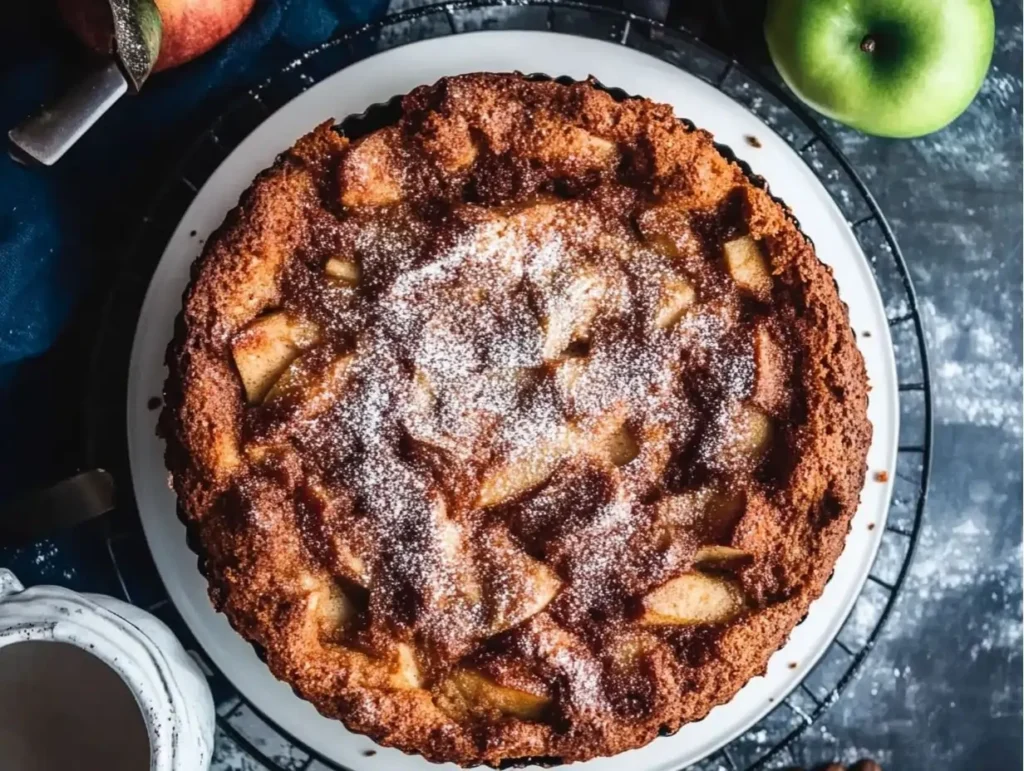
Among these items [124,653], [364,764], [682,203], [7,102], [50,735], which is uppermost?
[7,102]

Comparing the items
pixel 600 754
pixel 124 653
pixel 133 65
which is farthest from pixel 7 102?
pixel 600 754

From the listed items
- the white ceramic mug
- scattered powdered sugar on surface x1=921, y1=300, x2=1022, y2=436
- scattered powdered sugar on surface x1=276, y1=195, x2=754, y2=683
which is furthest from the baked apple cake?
scattered powdered sugar on surface x1=921, y1=300, x2=1022, y2=436

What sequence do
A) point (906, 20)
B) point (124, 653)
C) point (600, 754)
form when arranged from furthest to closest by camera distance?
point (906, 20)
point (600, 754)
point (124, 653)

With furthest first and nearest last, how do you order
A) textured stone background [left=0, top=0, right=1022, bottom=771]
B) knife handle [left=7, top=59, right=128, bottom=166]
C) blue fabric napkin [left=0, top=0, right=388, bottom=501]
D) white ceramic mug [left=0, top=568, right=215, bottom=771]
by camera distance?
textured stone background [left=0, top=0, right=1022, bottom=771]
blue fabric napkin [left=0, top=0, right=388, bottom=501]
knife handle [left=7, top=59, right=128, bottom=166]
white ceramic mug [left=0, top=568, right=215, bottom=771]

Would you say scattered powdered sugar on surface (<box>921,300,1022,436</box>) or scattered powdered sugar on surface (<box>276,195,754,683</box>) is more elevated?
scattered powdered sugar on surface (<box>276,195,754,683</box>)

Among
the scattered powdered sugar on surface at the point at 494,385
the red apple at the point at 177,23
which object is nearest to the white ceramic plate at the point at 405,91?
the red apple at the point at 177,23

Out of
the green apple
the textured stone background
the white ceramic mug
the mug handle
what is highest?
the green apple

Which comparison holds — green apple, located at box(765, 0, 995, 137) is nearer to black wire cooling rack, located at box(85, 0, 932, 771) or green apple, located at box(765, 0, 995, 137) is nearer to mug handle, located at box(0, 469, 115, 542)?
black wire cooling rack, located at box(85, 0, 932, 771)

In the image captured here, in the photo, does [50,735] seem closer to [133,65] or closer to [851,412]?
[133,65]
